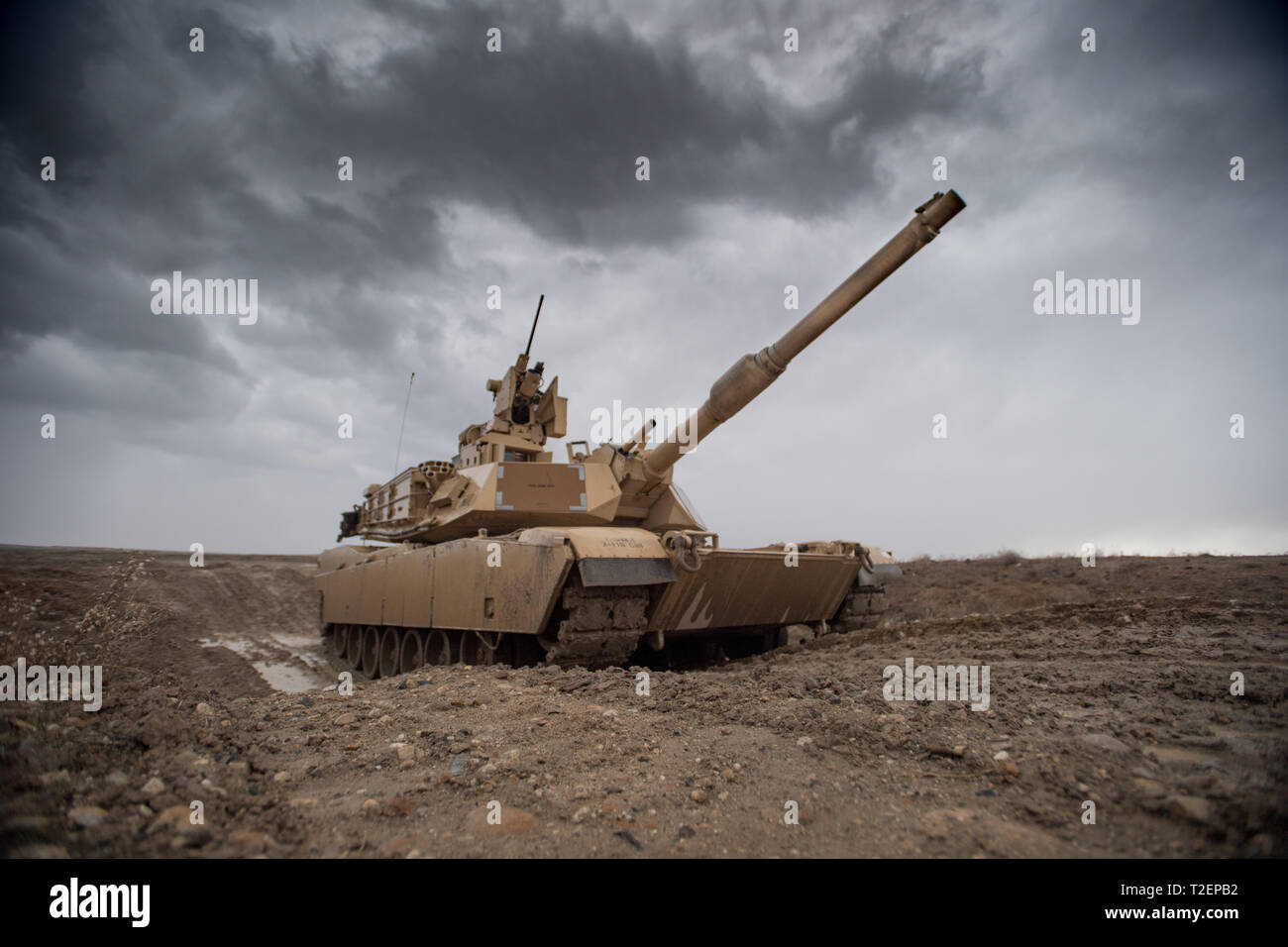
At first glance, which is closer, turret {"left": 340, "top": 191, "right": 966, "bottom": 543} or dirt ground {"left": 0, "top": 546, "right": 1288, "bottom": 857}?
dirt ground {"left": 0, "top": 546, "right": 1288, "bottom": 857}

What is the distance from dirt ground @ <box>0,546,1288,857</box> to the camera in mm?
2191

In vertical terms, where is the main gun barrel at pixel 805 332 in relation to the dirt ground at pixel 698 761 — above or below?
above

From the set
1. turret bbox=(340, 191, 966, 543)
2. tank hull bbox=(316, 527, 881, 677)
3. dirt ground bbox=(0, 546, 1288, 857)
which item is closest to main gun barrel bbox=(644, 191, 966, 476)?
turret bbox=(340, 191, 966, 543)

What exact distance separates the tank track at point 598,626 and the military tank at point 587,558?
0.01 meters

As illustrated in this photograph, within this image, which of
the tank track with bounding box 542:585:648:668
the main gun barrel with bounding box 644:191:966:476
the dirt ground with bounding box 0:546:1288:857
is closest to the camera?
the dirt ground with bounding box 0:546:1288:857

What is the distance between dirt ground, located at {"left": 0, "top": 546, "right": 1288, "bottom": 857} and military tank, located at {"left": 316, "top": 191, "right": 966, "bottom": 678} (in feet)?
2.88

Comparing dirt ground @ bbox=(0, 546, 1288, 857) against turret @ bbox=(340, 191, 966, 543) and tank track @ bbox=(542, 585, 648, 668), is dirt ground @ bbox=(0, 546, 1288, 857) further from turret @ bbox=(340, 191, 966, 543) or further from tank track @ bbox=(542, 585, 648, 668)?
turret @ bbox=(340, 191, 966, 543)

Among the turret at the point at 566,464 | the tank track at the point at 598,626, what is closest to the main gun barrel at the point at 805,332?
the turret at the point at 566,464

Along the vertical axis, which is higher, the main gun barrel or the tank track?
the main gun barrel

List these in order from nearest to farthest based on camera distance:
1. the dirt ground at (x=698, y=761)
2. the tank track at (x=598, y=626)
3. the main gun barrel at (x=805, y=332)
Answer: the dirt ground at (x=698, y=761)
the main gun barrel at (x=805, y=332)
the tank track at (x=598, y=626)

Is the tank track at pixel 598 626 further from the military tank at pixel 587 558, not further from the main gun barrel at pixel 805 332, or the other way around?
the main gun barrel at pixel 805 332

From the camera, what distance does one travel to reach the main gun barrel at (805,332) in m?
5.33
